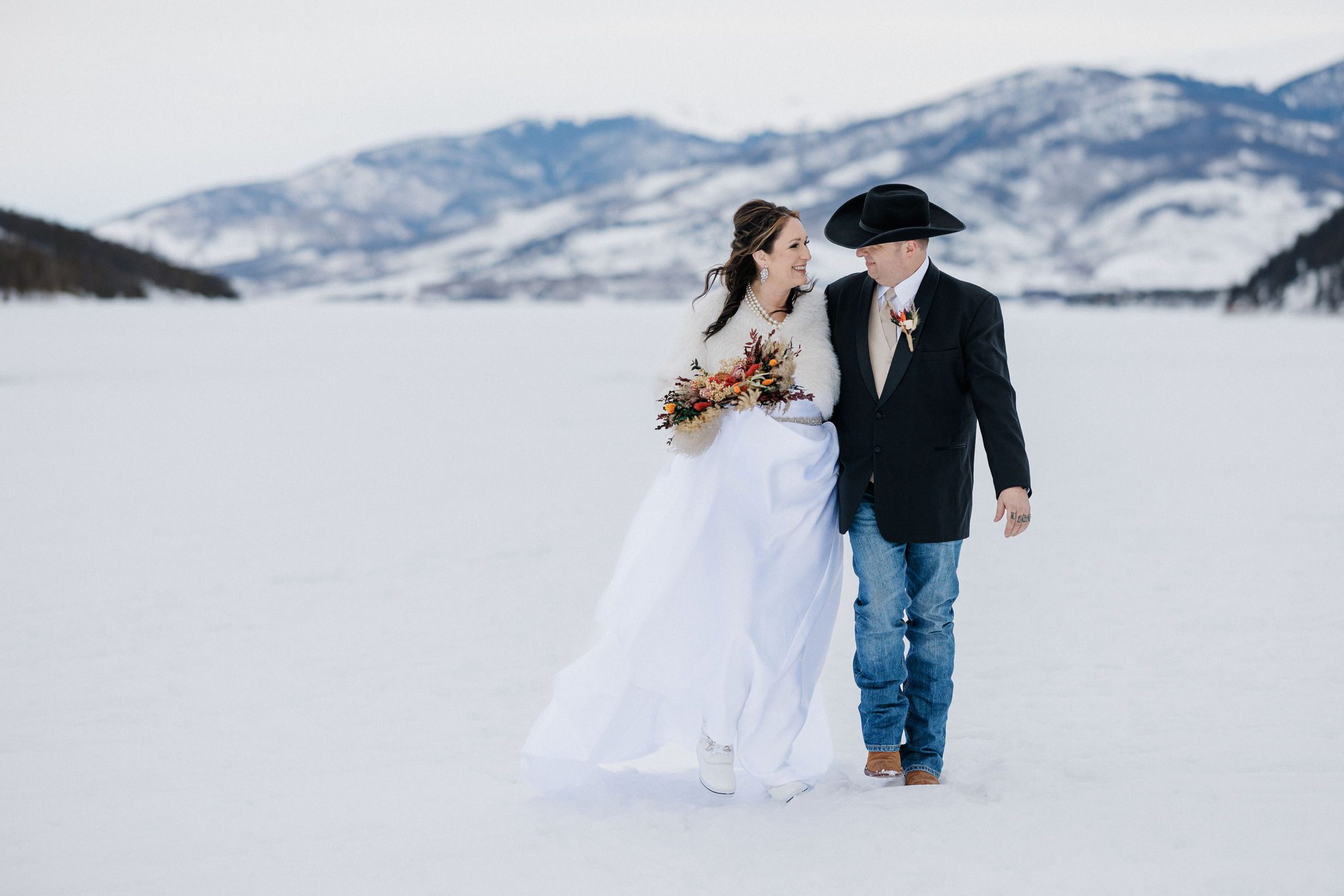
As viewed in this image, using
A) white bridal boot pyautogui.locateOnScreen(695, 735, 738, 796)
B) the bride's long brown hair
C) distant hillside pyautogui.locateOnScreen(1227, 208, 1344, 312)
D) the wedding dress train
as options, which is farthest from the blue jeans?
distant hillside pyautogui.locateOnScreen(1227, 208, 1344, 312)

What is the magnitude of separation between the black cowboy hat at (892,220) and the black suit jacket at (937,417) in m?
0.18

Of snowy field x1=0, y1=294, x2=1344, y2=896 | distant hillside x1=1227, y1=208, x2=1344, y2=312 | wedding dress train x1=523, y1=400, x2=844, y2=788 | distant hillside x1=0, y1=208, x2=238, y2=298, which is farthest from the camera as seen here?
distant hillside x1=1227, y1=208, x2=1344, y2=312

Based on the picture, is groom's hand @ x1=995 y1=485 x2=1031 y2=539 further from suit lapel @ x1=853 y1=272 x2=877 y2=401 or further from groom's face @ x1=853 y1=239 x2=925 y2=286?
groom's face @ x1=853 y1=239 x2=925 y2=286

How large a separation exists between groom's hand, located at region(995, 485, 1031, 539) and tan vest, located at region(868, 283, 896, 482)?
1.55 feet

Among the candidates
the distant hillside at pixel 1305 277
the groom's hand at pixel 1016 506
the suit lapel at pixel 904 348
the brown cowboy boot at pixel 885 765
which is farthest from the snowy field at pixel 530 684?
the distant hillside at pixel 1305 277

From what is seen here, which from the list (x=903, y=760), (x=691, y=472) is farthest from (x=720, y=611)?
(x=903, y=760)

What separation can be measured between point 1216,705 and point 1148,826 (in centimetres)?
149

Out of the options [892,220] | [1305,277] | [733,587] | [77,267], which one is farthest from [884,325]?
[1305,277]

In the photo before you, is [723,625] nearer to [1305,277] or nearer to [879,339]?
[879,339]

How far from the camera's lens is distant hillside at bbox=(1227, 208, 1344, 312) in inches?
2864

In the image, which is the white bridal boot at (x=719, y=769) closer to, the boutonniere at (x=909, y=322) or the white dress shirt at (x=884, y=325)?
the white dress shirt at (x=884, y=325)

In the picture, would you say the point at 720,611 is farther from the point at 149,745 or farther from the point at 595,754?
the point at 149,745

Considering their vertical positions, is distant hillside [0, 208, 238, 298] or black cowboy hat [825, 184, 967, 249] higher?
distant hillside [0, 208, 238, 298]

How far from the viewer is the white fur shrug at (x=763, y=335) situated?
174 inches
